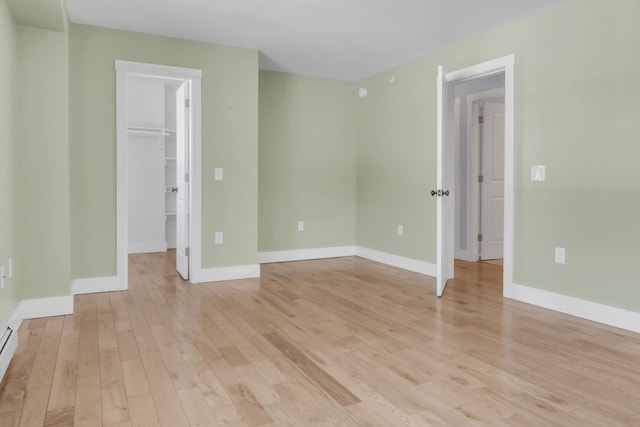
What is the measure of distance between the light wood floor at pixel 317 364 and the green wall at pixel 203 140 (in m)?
0.62

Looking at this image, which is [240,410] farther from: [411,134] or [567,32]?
[411,134]

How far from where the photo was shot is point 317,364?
7.75 feet

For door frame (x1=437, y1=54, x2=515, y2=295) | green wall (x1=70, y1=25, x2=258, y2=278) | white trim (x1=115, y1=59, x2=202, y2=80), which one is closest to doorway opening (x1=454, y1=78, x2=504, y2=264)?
door frame (x1=437, y1=54, x2=515, y2=295)

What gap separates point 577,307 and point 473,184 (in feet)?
8.76

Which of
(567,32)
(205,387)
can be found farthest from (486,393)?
(567,32)

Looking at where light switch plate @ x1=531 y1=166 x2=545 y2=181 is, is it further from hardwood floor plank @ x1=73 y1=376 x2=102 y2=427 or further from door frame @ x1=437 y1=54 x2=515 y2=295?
hardwood floor plank @ x1=73 y1=376 x2=102 y2=427

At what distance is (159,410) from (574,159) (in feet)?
10.6

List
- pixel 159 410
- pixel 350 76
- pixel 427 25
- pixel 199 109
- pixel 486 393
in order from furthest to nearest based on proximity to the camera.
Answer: pixel 350 76 → pixel 199 109 → pixel 427 25 → pixel 486 393 → pixel 159 410

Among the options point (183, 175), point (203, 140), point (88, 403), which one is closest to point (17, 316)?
point (88, 403)

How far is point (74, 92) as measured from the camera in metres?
3.83

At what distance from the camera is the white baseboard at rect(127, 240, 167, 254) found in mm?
6355

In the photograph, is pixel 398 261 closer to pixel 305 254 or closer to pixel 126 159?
pixel 305 254

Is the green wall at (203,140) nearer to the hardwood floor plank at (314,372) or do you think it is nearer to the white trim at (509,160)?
the hardwood floor plank at (314,372)

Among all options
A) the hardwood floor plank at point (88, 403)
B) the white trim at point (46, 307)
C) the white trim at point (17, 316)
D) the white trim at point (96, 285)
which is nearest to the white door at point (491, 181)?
the white trim at point (96, 285)
